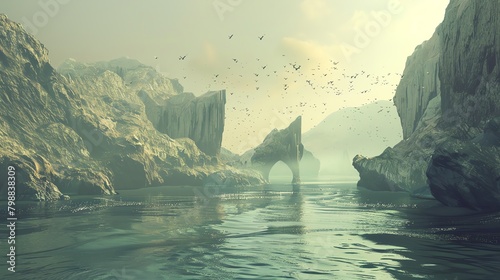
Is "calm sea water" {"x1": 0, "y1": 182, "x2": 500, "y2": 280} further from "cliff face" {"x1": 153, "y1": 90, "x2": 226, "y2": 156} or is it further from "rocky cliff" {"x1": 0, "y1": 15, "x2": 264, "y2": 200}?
"cliff face" {"x1": 153, "y1": 90, "x2": 226, "y2": 156}

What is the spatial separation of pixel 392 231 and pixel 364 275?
627 inches

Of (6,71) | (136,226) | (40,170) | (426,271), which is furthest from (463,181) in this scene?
(6,71)

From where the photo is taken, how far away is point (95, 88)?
573ft

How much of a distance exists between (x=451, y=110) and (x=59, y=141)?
9121 centimetres

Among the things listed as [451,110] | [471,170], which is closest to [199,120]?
[451,110]

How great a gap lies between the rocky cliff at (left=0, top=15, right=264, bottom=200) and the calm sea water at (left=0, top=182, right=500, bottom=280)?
117ft

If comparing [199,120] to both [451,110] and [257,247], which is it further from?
[257,247]

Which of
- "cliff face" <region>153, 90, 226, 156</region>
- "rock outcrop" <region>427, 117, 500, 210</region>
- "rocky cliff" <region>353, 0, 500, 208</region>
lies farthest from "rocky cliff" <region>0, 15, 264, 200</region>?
"rocky cliff" <region>353, 0, 500, 208</region>

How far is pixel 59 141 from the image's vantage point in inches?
4186

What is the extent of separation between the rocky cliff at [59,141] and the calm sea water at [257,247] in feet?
117

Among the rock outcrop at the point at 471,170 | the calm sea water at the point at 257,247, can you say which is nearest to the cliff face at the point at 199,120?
the rock outcrop at the point at 471,170

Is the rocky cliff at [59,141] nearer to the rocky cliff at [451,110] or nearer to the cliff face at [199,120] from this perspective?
the cliff face at [199,120]

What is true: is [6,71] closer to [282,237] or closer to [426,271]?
[282,237]

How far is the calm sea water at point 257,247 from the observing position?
1911 cm
